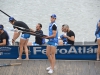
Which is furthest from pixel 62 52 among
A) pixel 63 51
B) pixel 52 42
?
pixel 52 42

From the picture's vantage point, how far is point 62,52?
993 centimetres

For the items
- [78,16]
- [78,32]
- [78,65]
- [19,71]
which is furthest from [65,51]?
[78,16]

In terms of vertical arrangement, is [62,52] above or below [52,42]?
below

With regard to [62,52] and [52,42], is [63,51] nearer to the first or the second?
[62,52]

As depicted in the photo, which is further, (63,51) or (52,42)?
(63,51)

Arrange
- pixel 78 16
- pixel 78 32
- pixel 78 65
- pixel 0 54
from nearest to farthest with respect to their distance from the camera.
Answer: pixel 78 65, pixel 0 54, pixel 78 32, pixel 78 16

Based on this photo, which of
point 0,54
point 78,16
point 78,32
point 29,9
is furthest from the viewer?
point 29,9

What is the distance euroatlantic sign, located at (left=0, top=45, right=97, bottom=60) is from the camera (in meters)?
9.84

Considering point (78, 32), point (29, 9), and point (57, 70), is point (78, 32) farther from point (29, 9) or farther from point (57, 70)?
point (57, 70)

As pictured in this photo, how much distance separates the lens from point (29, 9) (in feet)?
59.5

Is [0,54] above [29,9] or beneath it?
beneath

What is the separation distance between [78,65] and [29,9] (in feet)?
30.2

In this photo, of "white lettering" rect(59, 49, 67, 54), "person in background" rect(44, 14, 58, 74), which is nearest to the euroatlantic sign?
"white lettering" rect(59, 49, 67, 54)

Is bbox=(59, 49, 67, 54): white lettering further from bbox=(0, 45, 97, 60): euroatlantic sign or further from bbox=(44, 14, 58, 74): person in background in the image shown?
bbox=(44, 14, 58, 74): person in background
